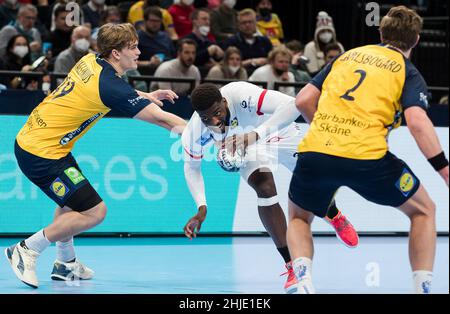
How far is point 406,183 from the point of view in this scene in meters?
5.57

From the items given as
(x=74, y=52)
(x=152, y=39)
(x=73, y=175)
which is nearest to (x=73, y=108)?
(x=73, y=175)

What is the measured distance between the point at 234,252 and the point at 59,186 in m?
3.28

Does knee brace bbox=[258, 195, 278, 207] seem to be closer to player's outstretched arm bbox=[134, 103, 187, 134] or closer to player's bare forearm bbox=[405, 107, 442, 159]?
player's outstretched arm bbox=[134, 103, 187, 134]

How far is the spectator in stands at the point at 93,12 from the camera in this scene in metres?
13.4

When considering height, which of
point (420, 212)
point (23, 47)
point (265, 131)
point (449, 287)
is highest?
point (23, 47)

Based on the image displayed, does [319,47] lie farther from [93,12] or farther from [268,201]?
[268,201]

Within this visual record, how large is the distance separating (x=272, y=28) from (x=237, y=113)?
7667 mm

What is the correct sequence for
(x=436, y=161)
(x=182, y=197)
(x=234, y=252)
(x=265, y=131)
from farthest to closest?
(x=182, y=197) → (x=234, y=252) → (x=265, y=131) → (x=436, y=161)

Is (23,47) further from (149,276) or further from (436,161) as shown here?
(436,161)

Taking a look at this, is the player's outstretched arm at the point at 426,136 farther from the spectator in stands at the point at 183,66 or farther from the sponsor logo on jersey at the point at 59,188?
the spectator in stands at the point at 183,66

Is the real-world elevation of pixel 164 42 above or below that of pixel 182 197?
above

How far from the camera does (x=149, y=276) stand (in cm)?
827

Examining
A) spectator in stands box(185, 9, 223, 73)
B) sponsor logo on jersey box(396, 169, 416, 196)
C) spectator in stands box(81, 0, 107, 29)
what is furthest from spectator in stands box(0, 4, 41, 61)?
sponsor logo on jersey box(396, 169, 416, 196)
